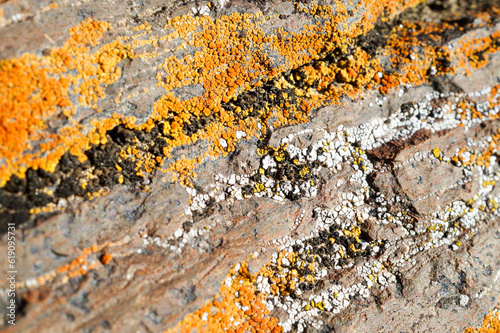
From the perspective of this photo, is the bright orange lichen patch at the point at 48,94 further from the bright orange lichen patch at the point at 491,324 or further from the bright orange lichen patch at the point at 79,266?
the bright orange lichen patch at the point at 491,324

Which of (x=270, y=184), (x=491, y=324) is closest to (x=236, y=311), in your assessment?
(x=270, y=184)

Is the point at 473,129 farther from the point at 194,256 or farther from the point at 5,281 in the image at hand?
the point at 5,281

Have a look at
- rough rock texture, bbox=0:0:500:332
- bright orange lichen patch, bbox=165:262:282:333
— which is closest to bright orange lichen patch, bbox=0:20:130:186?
rough rock texture, bbox=0:0:500:332

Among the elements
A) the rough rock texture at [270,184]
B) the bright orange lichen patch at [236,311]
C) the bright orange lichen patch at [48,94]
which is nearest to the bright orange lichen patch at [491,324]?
the rough rock texture at [270,184]

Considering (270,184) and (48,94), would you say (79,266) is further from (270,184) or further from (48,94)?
(270,184)

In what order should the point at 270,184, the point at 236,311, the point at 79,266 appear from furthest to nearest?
1. the point at 270,184
2. the point at 236,311
3. the point at 79,266

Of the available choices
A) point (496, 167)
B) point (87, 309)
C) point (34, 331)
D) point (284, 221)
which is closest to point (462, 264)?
point (496, 167)
